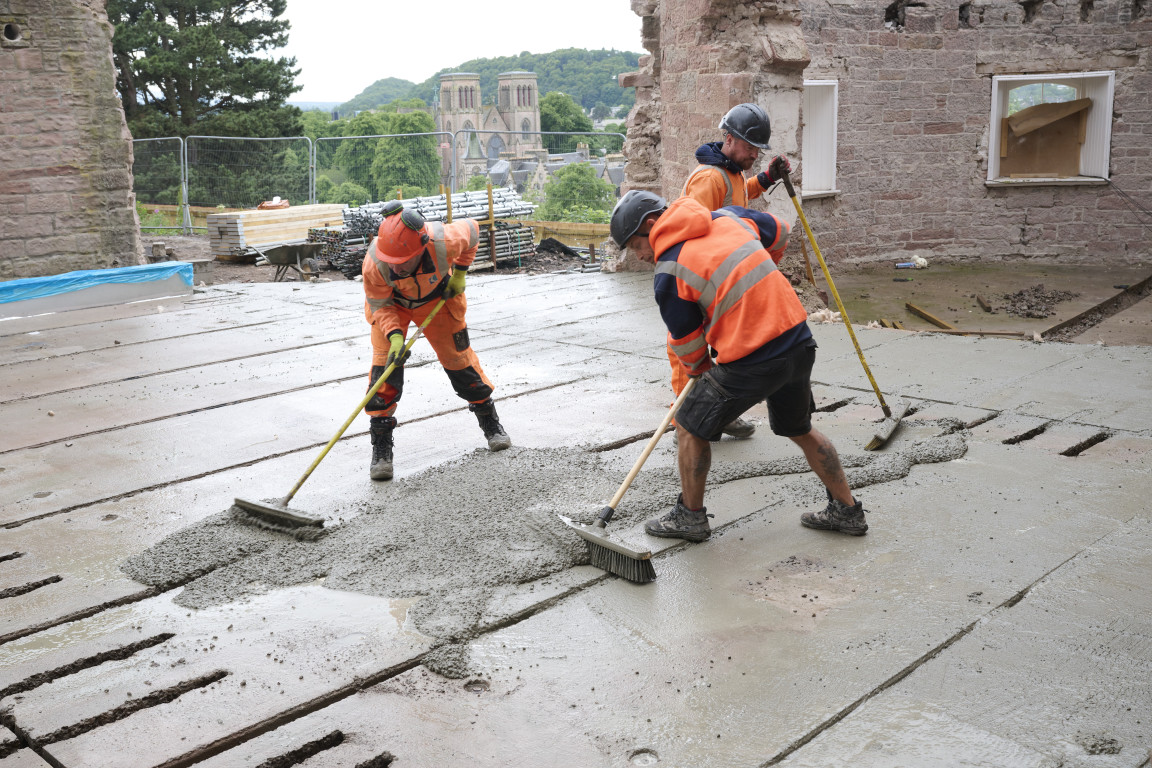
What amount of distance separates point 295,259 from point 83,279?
3.77 metres

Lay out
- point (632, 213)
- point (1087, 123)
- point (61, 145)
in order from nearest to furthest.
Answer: point (632, 213) < point (61, 145) < point (1087, 123)

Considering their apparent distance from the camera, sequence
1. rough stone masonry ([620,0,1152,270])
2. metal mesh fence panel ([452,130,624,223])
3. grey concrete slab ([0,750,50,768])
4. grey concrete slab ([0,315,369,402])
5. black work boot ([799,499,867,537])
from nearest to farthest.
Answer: grey concrete slab ([0,750,50,768]), black work boot ([799,499,867,537]), grey concrete slab ([0,315,369,402]), rough stone masonry ([620,0,1152,270]), metal mesh fence panel ([452,130,624,223])

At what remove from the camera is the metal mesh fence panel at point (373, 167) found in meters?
23.5

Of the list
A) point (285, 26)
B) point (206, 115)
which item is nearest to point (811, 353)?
point (206, 115)

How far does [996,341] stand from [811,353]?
446 centimetres

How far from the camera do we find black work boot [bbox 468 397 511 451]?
19.0 ft

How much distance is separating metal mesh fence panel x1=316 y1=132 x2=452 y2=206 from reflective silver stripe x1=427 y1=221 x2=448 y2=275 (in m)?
17.8

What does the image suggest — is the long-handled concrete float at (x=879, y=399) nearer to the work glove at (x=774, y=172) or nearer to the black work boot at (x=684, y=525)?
the work glove at (x=774, y=172)

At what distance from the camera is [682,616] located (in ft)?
12.4

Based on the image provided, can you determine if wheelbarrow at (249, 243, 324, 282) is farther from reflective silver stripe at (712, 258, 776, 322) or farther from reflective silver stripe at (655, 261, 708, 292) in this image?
reflective silver stripe at (712, 258, 776, 322)

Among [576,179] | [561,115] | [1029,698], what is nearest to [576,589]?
[1029,698]

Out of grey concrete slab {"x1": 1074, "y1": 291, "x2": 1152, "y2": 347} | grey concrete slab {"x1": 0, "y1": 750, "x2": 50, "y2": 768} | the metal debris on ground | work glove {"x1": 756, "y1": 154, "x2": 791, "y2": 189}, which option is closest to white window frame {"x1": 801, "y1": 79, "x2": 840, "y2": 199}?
the metal debris on ground

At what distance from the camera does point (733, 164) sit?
18.6 ft

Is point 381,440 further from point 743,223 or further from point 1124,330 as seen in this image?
point 1124,330
